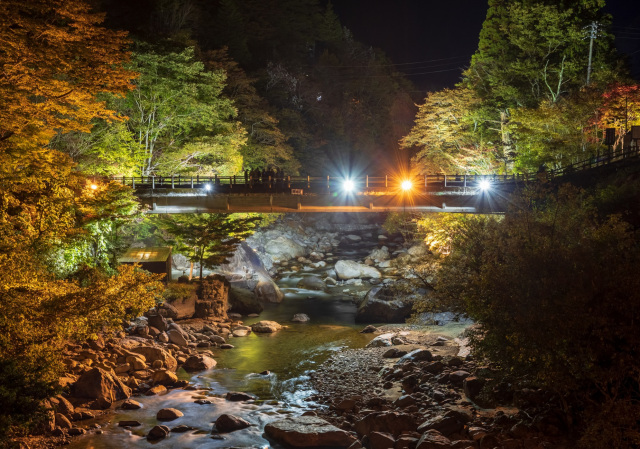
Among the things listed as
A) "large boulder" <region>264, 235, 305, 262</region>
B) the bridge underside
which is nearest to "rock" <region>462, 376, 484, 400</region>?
the bridge underside

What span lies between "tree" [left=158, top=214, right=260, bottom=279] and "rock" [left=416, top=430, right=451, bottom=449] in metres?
17.6

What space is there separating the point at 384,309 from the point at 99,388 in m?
14.2

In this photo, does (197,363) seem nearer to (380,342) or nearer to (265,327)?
(265,327)

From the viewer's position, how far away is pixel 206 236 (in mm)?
26547

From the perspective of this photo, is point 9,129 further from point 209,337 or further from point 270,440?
point 270,440

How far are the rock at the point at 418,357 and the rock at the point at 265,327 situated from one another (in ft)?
24.1

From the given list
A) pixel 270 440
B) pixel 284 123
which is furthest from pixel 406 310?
pixel 284 123

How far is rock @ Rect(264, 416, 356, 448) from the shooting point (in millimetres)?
12031

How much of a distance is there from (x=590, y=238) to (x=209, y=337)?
1558 cm

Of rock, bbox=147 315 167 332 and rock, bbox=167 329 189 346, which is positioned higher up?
rock, bbox=147 315 167 332

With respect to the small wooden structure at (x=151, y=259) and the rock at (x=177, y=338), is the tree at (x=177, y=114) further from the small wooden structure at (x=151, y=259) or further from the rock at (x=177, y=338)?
the rock at (x=177, y=338)

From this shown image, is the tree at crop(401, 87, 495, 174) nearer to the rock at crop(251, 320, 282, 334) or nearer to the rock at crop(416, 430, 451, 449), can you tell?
the rock at crop(251, 320, 282, 334)

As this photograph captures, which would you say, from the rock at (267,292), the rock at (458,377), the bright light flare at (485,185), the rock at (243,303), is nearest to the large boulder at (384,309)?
the rock at (243,303)

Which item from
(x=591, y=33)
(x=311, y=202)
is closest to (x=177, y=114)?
(x=311, y=202)
